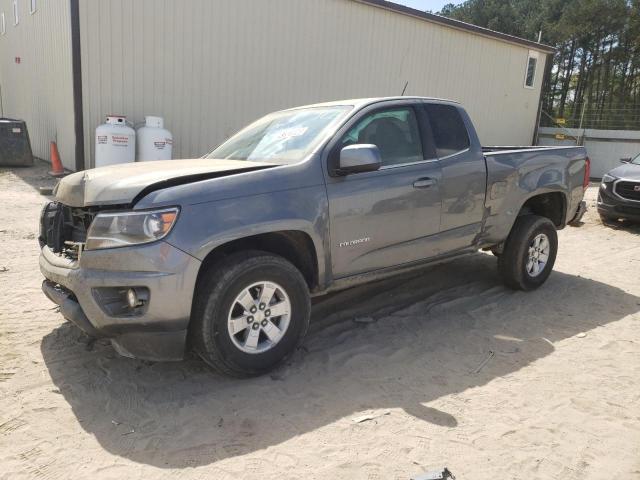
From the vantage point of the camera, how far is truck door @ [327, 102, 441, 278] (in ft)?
12.3

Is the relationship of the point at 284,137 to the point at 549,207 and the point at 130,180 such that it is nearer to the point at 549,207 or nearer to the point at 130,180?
the point at 130,180

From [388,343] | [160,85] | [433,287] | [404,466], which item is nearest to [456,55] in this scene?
[160,85]

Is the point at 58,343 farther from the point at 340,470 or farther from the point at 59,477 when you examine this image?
the point at 340,470

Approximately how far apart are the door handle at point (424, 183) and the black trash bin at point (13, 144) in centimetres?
1211

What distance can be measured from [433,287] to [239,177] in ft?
9.54

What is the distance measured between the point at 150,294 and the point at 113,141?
822 cm

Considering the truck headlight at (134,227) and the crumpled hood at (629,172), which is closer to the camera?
the truck headlight at (134,227)

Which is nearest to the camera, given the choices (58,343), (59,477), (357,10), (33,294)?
(59,477)

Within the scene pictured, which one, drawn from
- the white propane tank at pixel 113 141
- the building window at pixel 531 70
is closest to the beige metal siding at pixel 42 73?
the white propane tank at pixel 113 141

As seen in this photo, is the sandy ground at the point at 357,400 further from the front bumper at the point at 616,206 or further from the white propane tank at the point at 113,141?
the white propane tank at the point at 113,141

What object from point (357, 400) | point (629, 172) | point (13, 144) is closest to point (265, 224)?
point (357, 400)

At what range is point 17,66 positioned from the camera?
16.8 meters

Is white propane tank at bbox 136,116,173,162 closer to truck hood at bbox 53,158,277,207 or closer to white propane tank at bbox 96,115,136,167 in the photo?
white propane tank at bbox 96,115,136,167

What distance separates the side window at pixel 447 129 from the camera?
450 cm
